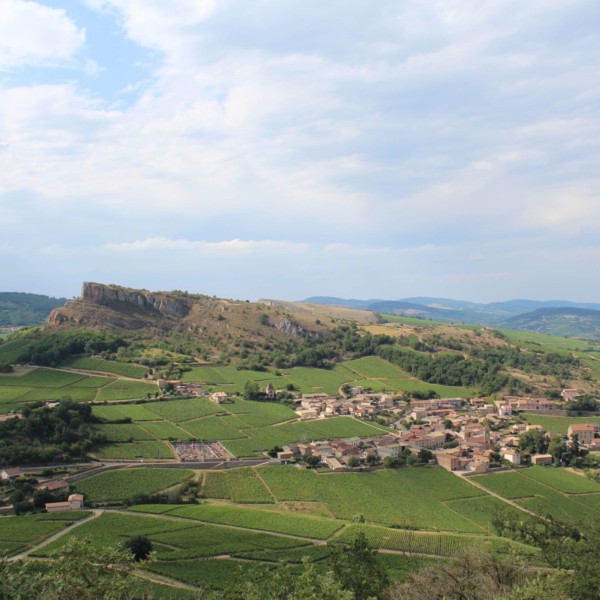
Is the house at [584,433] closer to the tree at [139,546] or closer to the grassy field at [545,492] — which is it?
the grassy field at [545,492]

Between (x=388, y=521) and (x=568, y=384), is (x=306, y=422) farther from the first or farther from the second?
(x=568, y=384)

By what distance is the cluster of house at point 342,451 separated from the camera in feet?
198

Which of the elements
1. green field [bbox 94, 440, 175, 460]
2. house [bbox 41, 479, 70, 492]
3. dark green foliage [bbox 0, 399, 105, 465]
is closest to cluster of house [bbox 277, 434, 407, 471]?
green field [bbox 94, 440, 175, 460]

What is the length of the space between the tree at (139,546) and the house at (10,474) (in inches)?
781

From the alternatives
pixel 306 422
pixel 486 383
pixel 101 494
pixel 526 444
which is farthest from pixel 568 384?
pixel 101 494

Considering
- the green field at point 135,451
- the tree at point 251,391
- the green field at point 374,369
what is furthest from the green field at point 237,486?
the green field at point 374,369

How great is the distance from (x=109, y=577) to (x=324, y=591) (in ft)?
22.7

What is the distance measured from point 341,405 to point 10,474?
158 feet

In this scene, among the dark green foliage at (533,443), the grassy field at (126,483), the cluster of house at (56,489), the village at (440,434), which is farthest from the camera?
the dark green foliage at (533,443)

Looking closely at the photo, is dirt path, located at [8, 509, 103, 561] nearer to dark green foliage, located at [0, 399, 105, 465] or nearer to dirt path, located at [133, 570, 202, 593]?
dirt path, located at [133, 570, 202, 593]

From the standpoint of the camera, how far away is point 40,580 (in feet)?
51.9

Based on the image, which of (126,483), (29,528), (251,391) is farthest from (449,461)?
(29,528)

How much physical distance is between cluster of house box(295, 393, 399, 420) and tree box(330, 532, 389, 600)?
54519 millimetres

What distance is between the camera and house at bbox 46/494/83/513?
44.2 meters
